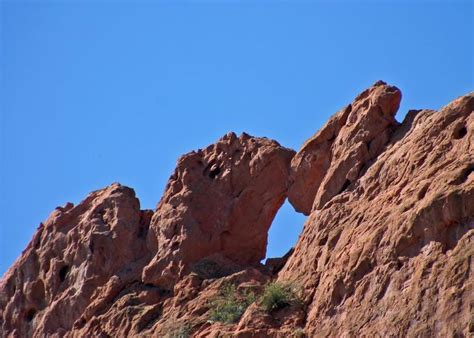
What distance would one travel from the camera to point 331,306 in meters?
39.3

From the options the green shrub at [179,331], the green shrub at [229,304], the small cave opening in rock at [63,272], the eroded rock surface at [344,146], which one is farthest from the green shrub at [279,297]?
the small cave opening in rock at [63,272]

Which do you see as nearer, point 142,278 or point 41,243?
point 142,278

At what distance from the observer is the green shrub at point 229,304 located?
42.3 m

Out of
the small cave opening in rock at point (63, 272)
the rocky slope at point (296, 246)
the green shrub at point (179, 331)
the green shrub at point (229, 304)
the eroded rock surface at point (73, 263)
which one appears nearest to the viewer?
the rocky slope at point (296, 246)

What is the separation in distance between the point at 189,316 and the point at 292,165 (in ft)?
20.9

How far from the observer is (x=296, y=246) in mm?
44094

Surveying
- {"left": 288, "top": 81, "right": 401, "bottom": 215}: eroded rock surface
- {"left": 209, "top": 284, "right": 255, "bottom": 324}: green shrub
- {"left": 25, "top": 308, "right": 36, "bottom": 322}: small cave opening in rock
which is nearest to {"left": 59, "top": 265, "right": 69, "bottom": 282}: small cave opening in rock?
{"left": 25, "top": 308, "right": 36, "bottom": 322}: small cave opening in rock

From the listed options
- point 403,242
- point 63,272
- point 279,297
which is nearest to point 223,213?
point 63,272

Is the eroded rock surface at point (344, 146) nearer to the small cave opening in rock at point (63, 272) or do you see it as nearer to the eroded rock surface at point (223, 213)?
the eroded rock surface at point (223, 213)

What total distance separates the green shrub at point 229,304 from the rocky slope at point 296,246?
28 centimetres

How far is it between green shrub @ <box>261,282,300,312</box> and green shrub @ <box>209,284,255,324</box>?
4.53 feet

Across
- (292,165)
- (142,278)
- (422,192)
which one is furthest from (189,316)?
(422,192)

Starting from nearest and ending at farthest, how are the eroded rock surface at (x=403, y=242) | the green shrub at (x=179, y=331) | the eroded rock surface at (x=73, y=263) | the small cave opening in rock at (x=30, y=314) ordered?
the eroded rock surface at (x=403, y=242) → the green shrub at (x=179, y=331) → the eroded rock surface at (x=73, y=263) → the small cave opening in rock at (x=30, y=314)

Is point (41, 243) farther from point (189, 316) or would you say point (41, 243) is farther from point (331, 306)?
point (331, 306)
